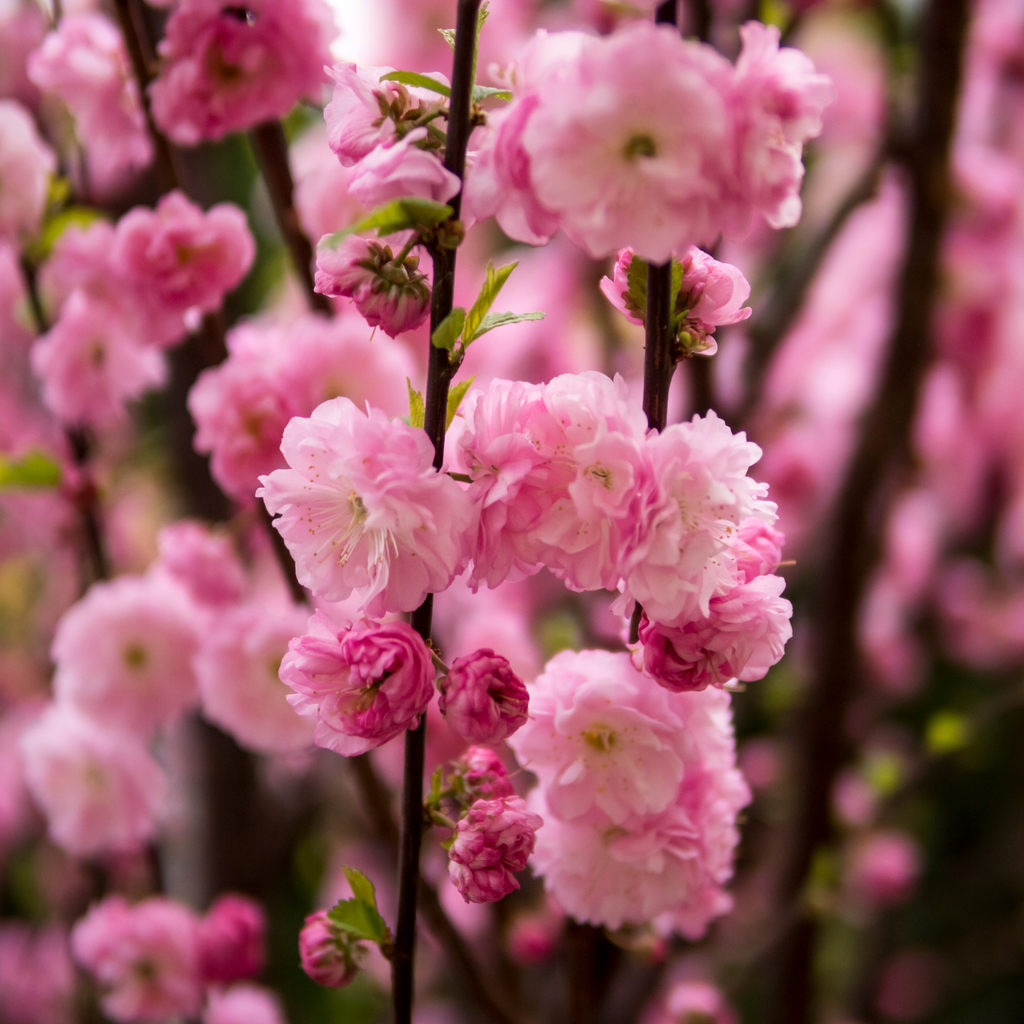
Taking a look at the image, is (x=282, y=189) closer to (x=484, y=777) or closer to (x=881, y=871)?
(x=484, y=777)

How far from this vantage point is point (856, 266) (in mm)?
1604

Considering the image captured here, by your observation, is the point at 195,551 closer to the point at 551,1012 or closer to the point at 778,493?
the point at 551,1012

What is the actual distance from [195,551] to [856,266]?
1.31 m

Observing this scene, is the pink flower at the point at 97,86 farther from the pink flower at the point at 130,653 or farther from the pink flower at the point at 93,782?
the pink flower at the point at 93,782

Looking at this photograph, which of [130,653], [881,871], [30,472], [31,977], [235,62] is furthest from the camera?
[31,977]

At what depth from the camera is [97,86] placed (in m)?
0.71

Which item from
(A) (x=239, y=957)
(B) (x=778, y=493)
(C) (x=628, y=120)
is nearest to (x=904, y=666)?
(B) (x=778, y=493)

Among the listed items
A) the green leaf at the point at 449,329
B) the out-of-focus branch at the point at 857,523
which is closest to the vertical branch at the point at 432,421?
the green leaf at the point at 449,329

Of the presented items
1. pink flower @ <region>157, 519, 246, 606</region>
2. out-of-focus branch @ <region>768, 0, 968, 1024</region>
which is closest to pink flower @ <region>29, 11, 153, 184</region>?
pink flower @ <region>157, 519, 246, 606</region>

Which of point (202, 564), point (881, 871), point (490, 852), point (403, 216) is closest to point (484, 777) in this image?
point (490, 852)

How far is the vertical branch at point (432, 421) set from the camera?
0.37 meters

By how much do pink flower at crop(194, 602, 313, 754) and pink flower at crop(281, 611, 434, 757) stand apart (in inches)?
13.4

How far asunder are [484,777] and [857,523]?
0.85 meters

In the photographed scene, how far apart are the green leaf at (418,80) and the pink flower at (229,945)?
694 millimetres
